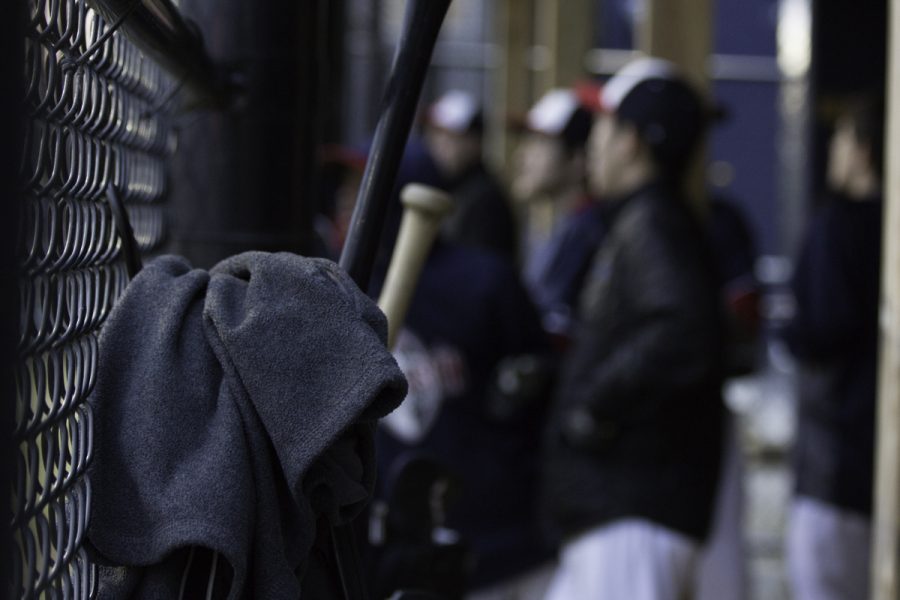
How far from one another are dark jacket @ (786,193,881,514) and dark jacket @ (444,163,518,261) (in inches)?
73.3

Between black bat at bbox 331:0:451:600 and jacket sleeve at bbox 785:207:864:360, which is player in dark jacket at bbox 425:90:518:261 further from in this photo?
black bat at bbox 331:0:451:600

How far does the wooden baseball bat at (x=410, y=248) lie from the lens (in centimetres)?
160

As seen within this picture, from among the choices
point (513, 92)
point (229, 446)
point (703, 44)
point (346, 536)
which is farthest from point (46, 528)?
point (513, 92)

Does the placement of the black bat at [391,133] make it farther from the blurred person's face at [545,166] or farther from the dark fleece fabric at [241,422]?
the blurred person's face at [545,166]

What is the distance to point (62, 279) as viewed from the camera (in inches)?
42.2

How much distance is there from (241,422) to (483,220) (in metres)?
4.73

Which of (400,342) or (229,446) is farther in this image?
(400,342)

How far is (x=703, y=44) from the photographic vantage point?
172 inches

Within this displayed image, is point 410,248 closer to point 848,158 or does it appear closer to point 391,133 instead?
point 391,133

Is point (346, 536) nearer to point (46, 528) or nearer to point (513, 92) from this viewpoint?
point (46, 528)

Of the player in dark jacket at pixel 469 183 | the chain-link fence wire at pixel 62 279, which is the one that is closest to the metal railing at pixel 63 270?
the chain-link fence wire at pixel 62 279

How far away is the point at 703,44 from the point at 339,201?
1.31 m

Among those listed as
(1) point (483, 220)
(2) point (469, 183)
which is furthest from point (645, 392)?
(2) point (469, 183)

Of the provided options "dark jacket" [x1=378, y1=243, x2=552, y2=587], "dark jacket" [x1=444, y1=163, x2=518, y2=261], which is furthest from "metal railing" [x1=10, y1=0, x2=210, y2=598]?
"dark jacket" [x1=444, y1=163, x2=518, y2=261]
